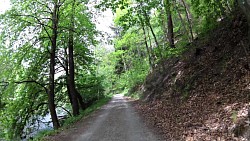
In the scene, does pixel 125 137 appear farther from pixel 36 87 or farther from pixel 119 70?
pixel 119 70

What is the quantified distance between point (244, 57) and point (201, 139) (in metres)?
4.62

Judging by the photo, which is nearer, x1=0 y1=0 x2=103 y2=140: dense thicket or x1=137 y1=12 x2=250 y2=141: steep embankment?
x1=137 y1=12 x2=250 y2=141: steep embankment

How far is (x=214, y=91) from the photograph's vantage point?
10.3 m

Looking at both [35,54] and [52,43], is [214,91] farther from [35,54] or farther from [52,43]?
[35,54]

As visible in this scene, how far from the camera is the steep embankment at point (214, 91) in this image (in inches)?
292

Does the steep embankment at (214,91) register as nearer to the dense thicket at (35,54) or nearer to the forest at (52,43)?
the forest at (52,43)

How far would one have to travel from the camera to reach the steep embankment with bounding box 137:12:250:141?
7410mm

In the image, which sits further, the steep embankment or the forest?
the forest

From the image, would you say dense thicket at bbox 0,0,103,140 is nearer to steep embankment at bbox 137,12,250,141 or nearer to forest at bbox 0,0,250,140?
forest at bbox 0,0,250,140

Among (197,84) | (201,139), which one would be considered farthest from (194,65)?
(201,139)

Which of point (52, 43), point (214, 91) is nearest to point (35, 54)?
point (52, 43)

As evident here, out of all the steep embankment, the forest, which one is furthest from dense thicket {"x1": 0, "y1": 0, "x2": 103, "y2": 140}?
the steep embankment

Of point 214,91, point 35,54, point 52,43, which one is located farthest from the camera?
point 35,54

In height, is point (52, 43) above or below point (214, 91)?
above
